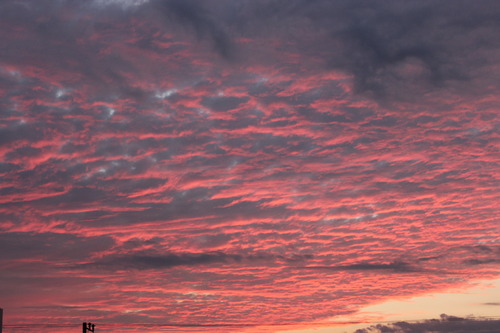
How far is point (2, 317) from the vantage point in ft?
201

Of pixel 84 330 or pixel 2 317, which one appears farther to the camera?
pixel 2 317

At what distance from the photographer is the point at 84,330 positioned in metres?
57.1

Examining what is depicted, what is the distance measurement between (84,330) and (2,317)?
13.5 meters
